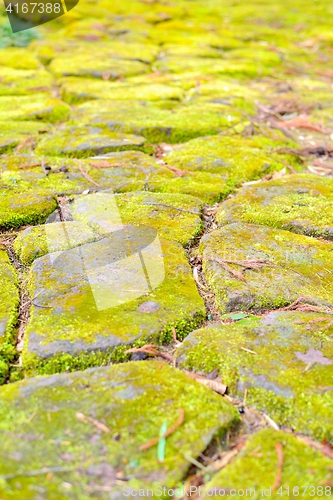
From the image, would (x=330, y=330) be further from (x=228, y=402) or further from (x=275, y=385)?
(x=228, y=402)

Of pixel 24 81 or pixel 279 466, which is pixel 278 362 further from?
pixel 24 81

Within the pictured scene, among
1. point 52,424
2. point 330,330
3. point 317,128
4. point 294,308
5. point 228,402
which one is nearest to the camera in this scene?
point 52,424

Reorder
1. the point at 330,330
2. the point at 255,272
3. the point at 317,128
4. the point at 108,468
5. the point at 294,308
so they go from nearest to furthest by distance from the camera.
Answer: the point at 108,468, the point at 330,330, the point at 294,308, the point at 255,272, the point at 317,128

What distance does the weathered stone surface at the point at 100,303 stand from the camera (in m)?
1.59

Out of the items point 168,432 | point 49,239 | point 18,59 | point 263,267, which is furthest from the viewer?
point 18,59

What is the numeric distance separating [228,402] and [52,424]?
0.56 m

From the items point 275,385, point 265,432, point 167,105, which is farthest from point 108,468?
point 167,105

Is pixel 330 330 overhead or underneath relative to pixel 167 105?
underneath

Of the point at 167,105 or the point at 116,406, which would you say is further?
the point at 167,105

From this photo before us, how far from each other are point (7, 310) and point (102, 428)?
Result: 74 cm

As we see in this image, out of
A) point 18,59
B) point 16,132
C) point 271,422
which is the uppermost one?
point 18,59

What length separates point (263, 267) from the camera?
206 cm

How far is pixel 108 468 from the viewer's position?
3.82 feet

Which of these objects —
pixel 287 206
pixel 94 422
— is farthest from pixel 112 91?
pixel 94 422
